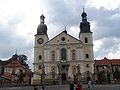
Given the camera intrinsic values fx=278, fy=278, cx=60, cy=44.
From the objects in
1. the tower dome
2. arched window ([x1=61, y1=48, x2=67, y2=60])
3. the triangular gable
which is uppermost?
the tower dome

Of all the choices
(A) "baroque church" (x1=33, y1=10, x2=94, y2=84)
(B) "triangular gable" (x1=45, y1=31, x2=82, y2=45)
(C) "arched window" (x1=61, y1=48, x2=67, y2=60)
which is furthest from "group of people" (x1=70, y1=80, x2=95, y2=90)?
(B) "triangular gable" (x1=45, y1=31, x2=82, y2=45)

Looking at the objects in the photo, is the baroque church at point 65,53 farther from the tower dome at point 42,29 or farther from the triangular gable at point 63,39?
the tower dome at point 42,29

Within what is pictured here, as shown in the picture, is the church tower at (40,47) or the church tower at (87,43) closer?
the church tower at (87,43)

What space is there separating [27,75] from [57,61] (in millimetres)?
19207

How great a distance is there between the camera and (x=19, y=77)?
60250mm

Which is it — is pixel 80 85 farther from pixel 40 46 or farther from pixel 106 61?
pixel 106 61

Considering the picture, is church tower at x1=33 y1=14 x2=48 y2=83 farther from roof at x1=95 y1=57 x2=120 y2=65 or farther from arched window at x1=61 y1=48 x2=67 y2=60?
roof at x1=95 y1=57 x2=120 y2=65

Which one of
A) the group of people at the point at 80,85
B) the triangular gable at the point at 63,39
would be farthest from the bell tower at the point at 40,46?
the group of people at the point at 80,85

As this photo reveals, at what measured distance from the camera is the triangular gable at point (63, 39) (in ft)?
268

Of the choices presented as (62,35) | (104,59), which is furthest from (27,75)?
(104,59)

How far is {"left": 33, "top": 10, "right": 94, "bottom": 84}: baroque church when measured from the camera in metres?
78.9

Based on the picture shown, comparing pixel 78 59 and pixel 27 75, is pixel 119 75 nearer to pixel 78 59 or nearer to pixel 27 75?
pixel 78 59

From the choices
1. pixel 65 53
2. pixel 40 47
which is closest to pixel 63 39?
pixel 65 53

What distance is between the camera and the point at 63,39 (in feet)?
270
